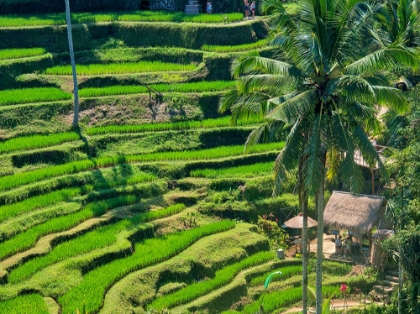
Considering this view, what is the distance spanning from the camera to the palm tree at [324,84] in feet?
54.4

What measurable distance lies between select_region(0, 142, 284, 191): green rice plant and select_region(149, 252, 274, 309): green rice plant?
498cm

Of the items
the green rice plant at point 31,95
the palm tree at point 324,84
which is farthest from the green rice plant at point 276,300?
the green rice plant at point 31,95

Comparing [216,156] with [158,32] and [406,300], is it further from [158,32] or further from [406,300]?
[406,300]

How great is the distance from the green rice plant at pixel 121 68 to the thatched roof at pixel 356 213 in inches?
372

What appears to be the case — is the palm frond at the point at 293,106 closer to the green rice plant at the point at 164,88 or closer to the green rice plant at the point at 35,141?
the green rice plant at the point at 35,141

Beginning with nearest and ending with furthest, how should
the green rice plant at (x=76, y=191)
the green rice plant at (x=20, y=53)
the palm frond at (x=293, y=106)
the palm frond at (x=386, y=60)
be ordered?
the palm frond at (x=386, y=60)
the palm frond at (x=293, y=106)
the green rice plant at (x=76, y=191)
the green rice plant at (x=20, y=53)

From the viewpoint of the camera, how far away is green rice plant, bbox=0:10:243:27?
3391 centimetres

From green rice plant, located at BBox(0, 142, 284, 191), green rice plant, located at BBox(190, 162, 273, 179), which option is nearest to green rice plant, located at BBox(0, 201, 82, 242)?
green rice plant, located at BBox(0, 142, 284, 191)

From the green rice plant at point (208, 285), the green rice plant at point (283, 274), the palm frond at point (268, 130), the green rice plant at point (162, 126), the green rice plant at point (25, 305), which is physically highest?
the palm frond at point (268, 130)

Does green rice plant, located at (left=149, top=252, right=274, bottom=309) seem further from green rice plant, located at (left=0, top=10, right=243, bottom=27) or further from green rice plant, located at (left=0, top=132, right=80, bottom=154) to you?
green rice plant, located at (left=0, top=10, right=243, bottom=27)

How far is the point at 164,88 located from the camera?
31094 millimetres

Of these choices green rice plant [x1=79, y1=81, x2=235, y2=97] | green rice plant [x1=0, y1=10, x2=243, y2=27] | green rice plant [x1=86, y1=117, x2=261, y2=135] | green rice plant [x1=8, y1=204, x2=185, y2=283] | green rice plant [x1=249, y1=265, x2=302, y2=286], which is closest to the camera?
green rice plant [x1=8, y1=204, x2=185, y2=283]

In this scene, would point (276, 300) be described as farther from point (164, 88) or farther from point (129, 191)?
point (164, 88)

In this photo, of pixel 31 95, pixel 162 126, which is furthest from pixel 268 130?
pixel 31 95
